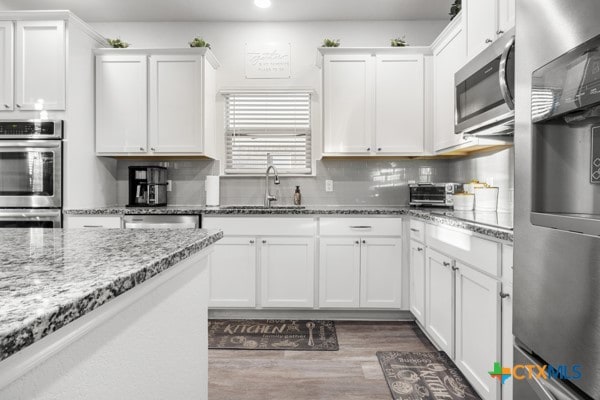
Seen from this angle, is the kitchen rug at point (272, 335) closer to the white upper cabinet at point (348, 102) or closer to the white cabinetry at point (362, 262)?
the white cabinetry at point (362, 262)

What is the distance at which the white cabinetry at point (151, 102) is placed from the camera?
10.9ft

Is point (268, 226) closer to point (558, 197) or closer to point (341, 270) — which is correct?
point (341, 270)

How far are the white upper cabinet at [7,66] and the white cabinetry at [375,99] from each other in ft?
8.27

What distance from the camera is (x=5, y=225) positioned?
2918mm

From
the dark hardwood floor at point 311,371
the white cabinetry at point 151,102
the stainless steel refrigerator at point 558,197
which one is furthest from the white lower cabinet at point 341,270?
the stainless steel refrigerator at point 558,197

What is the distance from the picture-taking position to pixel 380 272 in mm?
3062

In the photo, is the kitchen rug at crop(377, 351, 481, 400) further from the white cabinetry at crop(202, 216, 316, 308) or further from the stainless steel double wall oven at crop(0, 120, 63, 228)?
the stainless steel double wall oven at crop(0, 120, 63, 228)

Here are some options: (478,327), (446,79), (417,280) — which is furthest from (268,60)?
(478,327)

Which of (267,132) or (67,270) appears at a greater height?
(267,132)

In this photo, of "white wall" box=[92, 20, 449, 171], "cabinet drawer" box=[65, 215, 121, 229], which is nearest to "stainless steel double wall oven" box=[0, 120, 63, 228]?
"cabinet drawer" box=[65, 215, 121, 229]

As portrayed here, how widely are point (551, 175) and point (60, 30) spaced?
3502 millimetres

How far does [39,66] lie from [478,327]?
3.59m

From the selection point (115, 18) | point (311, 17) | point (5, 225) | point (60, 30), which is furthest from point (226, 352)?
point (115, 18)

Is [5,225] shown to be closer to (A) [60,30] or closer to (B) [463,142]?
(A) [60,30]
